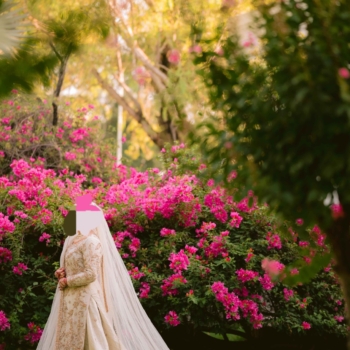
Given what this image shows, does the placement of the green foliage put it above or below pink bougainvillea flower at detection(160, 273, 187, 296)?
above

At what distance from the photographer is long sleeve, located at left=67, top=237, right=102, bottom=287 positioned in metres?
4.90

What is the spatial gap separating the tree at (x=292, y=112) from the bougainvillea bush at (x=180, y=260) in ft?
11.1

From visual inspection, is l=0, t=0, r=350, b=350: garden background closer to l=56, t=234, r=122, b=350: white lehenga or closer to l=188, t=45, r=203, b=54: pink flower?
l=188, t=45, r=203, b=54: pink flower

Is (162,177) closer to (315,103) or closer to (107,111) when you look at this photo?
(315,103)

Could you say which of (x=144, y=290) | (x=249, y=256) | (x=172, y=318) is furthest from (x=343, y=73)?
(x=144, y=290)

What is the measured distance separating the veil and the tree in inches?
109

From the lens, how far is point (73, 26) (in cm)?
937

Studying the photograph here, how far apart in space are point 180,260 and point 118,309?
91cm

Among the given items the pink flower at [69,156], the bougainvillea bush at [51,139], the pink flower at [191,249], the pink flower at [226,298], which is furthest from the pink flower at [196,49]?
the pink flower at [69,156]

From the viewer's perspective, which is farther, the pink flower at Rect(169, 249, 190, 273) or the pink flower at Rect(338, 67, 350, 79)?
the pink flower at Rect(169, 249, 190, 273)

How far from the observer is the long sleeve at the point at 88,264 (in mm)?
4898

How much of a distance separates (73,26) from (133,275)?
4.77m

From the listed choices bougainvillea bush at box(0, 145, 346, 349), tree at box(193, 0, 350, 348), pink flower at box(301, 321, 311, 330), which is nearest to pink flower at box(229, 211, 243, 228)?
bougainvillea bush at box(0, 145, 346, 349)

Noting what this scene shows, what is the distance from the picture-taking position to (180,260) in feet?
19.6
